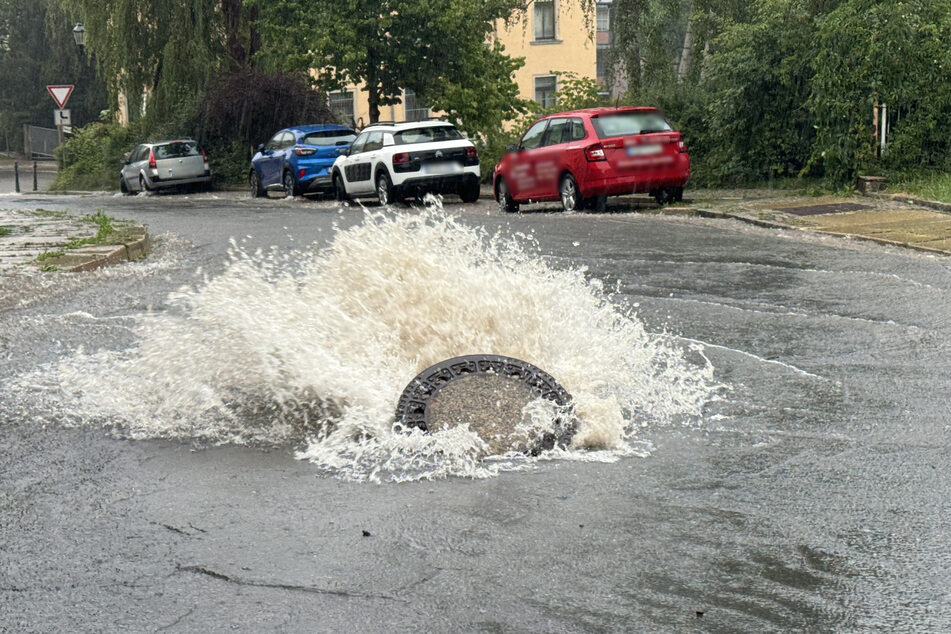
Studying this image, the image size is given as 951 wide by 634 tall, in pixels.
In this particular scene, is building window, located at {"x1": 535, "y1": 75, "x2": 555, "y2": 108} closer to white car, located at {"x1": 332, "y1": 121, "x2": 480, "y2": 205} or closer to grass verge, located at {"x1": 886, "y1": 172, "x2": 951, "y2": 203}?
white car, located at {"x1": 332, "y1": 121, "x2": 480, "y2": 205}

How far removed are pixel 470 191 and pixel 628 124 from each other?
5.03 m

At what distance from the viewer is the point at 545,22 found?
177ft

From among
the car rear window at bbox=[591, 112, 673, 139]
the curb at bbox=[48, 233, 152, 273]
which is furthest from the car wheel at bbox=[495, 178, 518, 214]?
the curb at bbox=[48, 233, 152, 273]

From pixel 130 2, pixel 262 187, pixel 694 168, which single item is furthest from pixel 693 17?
pixel 130 2

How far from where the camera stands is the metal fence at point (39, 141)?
2680 inches

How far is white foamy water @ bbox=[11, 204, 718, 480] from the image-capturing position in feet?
20.5

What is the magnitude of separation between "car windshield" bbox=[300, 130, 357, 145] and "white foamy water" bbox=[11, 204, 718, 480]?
21.8 metres

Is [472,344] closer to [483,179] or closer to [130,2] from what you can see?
[483,179]

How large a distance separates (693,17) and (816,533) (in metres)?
22.9

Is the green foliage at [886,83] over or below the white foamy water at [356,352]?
over

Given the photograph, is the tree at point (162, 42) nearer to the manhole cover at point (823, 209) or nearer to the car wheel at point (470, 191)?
the car wheel at point (470, 191)

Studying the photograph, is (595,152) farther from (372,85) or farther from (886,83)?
(372,85)

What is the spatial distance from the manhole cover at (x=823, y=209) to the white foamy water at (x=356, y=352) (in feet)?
34.0

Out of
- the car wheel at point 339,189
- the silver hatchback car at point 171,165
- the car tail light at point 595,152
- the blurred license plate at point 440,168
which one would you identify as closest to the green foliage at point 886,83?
the car tail light at point 595,152
